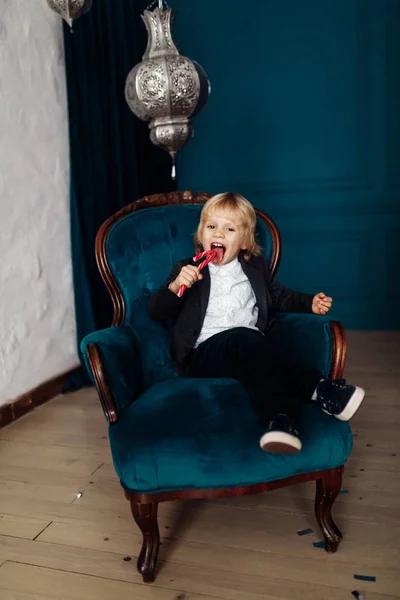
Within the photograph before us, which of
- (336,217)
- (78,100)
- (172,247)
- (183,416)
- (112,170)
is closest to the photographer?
(183,416)

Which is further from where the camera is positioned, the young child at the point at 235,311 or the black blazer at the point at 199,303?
the black blazer at the point at 199,303

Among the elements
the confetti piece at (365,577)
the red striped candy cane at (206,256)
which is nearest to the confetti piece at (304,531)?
the confetti piece at (365,577)

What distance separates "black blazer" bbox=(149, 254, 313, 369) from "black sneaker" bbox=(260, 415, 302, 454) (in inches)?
20.9

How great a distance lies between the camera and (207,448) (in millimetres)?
1310

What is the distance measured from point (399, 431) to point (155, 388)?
1.15 m

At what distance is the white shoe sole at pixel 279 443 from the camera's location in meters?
1.26

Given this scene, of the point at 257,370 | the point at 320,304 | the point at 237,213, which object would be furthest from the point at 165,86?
the point at 257,370

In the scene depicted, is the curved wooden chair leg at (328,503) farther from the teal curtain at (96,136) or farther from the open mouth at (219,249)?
the teal curtain at (96,136)

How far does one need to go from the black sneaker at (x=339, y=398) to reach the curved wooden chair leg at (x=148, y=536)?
0.49 metres

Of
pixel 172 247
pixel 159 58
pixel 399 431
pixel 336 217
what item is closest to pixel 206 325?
pixel 172 247

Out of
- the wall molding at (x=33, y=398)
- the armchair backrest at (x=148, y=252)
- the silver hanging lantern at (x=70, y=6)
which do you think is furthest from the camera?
the wall molding at (x=33, y=398)

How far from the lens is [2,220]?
246 cm

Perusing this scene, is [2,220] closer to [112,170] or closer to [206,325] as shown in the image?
[112,170]

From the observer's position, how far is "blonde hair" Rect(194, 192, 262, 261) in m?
1.84
